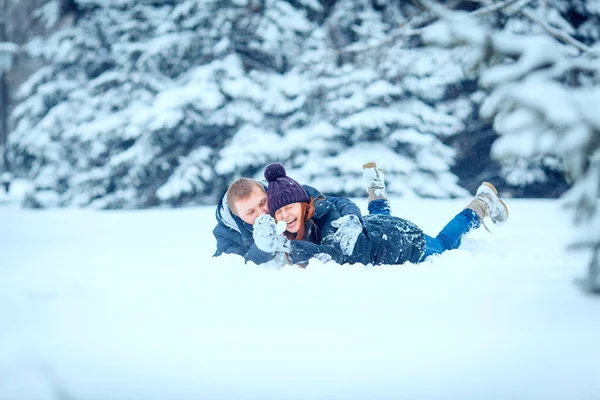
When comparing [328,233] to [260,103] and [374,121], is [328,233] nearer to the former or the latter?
[374,121]

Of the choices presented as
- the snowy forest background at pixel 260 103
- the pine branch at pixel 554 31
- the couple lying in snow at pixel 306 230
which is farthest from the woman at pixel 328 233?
the snowy forest background at pixel 260 103

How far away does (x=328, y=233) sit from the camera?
2383 mm

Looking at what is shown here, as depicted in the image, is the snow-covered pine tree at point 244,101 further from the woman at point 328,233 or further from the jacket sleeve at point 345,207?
the woman at point 328,233

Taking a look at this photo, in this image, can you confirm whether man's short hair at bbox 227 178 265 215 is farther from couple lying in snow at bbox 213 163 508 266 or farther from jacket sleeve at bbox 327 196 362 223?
jacket sleeve at bbox 327 196 362 223

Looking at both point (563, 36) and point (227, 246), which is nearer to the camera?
point (563, 36)

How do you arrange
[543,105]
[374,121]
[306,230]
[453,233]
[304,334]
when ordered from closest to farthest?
[543,105]
[304,334]
[306,230]
[453,233]
[374,121]

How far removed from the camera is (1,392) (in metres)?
1.00

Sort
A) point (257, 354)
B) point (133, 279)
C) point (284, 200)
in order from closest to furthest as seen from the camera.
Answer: point (257, 354)
point (133, 279)
point (284, 200)

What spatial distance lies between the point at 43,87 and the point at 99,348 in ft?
31.9

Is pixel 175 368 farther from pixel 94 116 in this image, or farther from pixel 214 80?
pixel 94 116

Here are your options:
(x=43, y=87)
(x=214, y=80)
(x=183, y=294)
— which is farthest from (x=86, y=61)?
(x=183, y=294)

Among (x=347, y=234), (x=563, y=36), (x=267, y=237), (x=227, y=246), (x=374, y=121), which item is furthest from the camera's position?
(x=374, y=121)

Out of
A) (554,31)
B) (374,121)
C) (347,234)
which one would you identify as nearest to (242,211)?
(347,234)

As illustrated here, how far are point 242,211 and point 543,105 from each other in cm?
172
